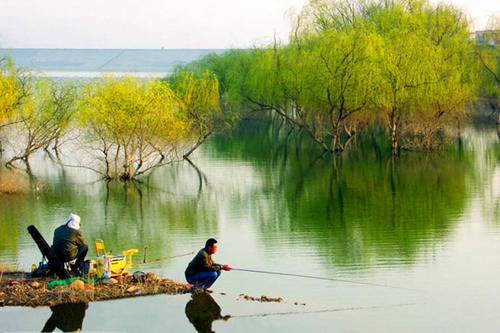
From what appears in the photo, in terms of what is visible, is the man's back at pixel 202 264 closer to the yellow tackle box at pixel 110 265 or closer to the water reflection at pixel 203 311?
the water reflection at pixel 203 311

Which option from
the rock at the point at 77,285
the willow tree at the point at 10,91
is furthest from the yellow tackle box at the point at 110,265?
the willow tree at the point at 10,91

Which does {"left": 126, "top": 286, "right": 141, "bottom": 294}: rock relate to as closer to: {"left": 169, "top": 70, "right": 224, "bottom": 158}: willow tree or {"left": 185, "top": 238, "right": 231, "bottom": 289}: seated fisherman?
{"left": 185, "top": 238, "right": 231, "bottom": 289}: seated fisherman

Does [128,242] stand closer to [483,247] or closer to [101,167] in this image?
[483,247]

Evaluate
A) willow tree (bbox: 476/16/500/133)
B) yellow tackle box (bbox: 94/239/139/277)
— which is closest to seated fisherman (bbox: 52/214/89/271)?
yellow tackle box (bbox: 94/239/139/277)

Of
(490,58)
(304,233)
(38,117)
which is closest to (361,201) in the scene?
(304,233)

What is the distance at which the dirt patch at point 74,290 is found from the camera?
11.5 meters

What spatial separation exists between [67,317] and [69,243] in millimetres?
1392

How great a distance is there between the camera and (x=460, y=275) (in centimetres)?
1393

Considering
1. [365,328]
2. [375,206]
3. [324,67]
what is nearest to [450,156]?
[324,67]

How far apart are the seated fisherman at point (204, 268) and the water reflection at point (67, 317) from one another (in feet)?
5.21

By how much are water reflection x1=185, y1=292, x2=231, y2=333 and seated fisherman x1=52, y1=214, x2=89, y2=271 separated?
1.77 m

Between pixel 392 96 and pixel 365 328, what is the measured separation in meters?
22.8

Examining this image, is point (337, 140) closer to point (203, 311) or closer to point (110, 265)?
point (110, 265)

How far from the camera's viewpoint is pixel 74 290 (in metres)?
11.8
